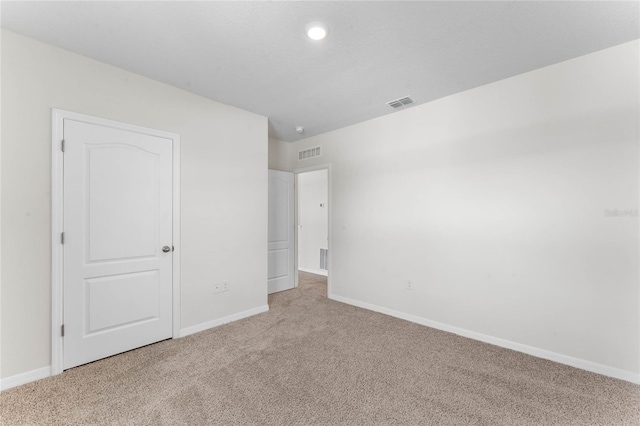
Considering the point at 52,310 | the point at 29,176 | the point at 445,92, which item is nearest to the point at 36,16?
the point at 29,176

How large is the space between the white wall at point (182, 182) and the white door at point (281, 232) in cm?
81

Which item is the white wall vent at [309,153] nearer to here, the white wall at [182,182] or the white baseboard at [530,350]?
the white wall at [182,182]

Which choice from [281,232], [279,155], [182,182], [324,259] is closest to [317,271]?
[324,259]

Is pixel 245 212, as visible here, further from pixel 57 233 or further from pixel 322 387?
pixel 322 387

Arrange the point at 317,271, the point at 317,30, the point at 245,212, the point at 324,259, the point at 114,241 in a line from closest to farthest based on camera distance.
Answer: the point at 317,30
the point at 114,241
the point at 245,212
the point at 324,259
the point at 317,271

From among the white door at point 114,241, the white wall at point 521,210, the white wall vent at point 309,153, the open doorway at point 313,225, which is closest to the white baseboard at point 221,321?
the white door at point 114,241

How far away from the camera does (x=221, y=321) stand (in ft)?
10.9

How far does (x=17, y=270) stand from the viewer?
6.95 ft

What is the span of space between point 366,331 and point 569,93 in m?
3.00

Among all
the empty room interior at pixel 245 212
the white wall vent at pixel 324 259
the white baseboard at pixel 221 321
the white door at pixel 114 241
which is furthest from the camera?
the white wall vent at pixel 324 259

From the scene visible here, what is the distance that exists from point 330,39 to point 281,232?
3.22 m

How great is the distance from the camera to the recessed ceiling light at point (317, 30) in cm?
196

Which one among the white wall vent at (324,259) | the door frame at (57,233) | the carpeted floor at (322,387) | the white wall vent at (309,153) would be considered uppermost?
the white wall vent at (309,153)

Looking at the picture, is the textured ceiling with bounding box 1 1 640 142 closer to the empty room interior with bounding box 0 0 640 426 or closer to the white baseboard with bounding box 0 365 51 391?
the empty room interior with bounding box 0 0 640 426
